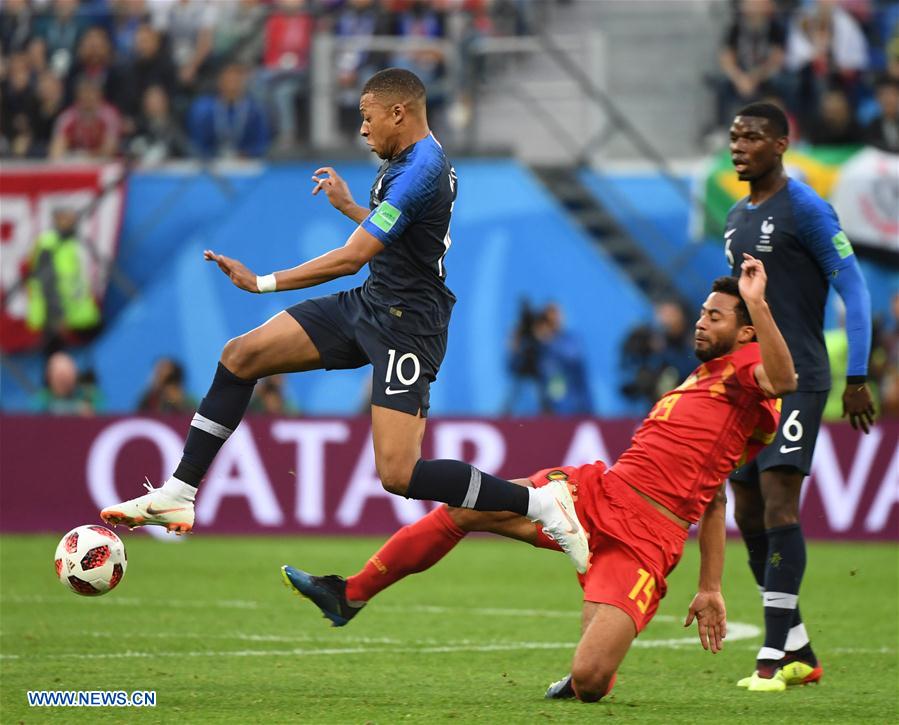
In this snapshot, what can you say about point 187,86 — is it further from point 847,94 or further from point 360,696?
point 360,696

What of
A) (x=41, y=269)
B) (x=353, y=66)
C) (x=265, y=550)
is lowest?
(x=265, y=550)

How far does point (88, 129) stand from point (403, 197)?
13.2m

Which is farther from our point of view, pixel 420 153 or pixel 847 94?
pixel 847 94

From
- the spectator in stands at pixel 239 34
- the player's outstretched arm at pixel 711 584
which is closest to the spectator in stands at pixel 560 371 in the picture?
the spectator in stands at pixel 239 34

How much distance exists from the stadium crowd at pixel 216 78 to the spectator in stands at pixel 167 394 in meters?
3.84

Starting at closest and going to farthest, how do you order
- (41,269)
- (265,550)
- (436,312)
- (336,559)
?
1. (436,312)
2. (336,559)
3. (265,550)
4. (41,269)

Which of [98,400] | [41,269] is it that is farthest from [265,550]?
[41,269]

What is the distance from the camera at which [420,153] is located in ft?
24.3

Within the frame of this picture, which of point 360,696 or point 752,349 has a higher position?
point 752,349

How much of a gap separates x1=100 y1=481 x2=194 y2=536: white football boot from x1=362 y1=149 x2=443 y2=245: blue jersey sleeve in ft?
4.97

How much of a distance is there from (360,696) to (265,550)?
7.24 metres

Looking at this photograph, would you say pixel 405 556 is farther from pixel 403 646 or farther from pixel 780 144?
pixel 780 144

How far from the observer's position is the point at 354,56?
63.7 ft

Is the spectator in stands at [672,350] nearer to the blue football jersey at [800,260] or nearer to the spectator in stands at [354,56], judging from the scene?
the spectator in stands at [354,56]
